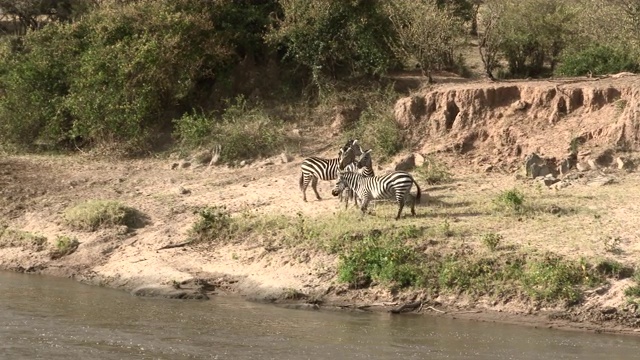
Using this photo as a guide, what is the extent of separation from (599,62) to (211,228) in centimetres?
897

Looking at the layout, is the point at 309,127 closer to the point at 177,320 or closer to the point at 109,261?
the point at 109,261

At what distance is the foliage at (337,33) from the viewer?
22.4 meters

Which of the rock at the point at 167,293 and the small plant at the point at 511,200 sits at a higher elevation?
the small plant at the point at 511,200

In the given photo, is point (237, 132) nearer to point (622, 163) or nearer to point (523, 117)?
point (523, 117)

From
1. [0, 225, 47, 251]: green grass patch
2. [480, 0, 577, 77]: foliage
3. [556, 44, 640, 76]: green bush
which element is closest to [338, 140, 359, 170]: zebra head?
[0, 225, 47, 251]: green grass patch

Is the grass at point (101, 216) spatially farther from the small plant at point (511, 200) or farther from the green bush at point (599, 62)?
the green bush at point (599, 62)

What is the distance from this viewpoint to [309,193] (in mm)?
19094

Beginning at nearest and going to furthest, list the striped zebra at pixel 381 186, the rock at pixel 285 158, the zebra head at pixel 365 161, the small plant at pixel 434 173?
the striped zebra at pixel 381 186 → the zebra head at pixel 365 161 → the small plant at pixel 434 173 → the rock at pixel 285 158

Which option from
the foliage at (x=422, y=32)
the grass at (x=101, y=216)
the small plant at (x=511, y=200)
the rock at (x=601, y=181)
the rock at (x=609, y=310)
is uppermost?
the foliage at (x=422, y=32)

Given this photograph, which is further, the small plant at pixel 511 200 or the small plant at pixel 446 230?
the small plant at pixel 511 200

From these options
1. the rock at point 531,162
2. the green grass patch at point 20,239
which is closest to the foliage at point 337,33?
the rock at point 531,162

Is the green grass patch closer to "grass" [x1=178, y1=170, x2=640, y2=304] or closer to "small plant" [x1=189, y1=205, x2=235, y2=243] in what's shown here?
"small plant" [x1=189, y1=205, x2=235, y2=243]

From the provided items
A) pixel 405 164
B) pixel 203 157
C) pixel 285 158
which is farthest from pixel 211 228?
pixel 203 157

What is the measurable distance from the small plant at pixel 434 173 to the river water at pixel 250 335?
14.6 ft
